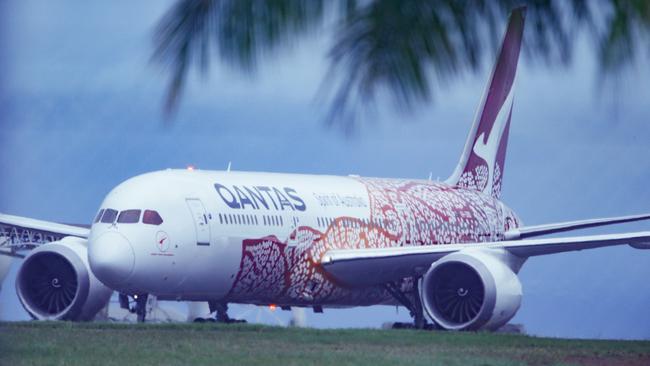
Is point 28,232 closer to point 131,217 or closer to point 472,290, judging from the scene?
point 131,217

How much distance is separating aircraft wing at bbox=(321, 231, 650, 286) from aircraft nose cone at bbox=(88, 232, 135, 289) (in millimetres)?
5026

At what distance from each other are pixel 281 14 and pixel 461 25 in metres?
0.54

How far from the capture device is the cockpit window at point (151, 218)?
22.2m

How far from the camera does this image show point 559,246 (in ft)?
82.8

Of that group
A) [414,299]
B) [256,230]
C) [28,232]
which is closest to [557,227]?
[414,299]

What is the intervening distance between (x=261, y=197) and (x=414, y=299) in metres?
4.87

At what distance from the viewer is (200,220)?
74.8ft

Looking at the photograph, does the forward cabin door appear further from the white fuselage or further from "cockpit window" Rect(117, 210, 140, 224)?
"cockpit window" Rect(117, 210, 140, 224)

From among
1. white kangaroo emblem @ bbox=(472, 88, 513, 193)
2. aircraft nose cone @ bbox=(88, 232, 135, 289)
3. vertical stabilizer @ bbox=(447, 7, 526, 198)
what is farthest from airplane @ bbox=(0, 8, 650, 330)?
white kangaroo emblem @ bbox=(472, 88, 513, 193)

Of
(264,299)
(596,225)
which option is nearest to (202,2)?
(264,299)

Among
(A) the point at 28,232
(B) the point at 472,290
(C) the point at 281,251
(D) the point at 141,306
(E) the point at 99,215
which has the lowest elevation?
(B) the point at 472,290

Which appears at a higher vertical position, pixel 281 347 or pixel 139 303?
pixel 139 303

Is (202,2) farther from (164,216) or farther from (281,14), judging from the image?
(164,216)

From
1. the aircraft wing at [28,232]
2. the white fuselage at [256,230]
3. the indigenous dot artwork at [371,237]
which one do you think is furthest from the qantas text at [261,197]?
the aircraft wing at [28,232]
